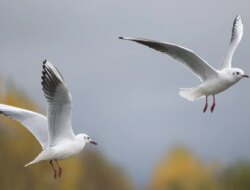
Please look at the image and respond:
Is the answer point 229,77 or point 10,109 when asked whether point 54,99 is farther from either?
point 229,77

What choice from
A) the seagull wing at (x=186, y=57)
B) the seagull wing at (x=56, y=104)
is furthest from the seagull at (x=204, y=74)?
the seagull wing at (x=56, y=104)

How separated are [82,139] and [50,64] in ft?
3.83

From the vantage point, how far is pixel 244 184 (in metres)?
18.0

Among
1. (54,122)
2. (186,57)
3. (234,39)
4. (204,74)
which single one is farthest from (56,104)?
(234,39)

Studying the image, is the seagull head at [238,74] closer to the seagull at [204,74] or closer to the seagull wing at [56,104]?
the seagull at [204,74]

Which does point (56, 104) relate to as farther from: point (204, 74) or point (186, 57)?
point (204, 74)

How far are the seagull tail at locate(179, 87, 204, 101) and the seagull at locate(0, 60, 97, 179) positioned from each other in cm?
95

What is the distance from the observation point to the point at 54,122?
8.40 metres

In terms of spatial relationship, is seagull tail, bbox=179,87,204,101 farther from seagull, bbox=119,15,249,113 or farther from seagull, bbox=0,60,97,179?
seagull, bbox=0,60,97,179

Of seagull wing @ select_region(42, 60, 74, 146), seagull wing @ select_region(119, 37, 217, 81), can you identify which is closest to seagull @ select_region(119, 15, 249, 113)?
seagull wing @ select_region(119, 37, 217, 81)

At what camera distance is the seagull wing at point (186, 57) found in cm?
837

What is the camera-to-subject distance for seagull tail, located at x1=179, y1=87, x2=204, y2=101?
9133mm

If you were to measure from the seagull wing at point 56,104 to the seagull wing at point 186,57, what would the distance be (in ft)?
2.28

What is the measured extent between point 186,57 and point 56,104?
1319 mm
